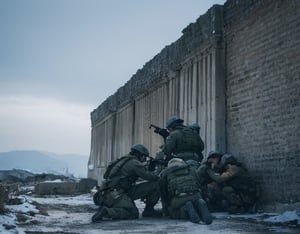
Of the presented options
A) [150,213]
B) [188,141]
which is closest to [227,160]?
[188,141]

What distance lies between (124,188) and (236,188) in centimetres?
194

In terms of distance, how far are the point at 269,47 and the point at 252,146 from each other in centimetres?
185

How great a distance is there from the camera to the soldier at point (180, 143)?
8.07 m

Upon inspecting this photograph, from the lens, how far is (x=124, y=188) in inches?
281

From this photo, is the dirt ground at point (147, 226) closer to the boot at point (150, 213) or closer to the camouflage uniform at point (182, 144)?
the boot at point (150, 213)

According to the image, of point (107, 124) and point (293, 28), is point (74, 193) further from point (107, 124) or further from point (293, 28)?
point (293, 28)

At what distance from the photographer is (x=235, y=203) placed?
7551 millimetres

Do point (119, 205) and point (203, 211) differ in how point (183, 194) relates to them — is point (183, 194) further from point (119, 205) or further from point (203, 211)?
point (119, 205)

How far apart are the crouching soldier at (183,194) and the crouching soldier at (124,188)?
15.9 inches

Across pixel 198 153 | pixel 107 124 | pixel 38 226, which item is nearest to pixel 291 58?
pixel 198 153

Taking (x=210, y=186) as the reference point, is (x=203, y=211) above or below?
below

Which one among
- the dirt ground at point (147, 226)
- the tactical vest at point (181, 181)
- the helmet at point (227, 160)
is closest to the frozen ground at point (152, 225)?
the dirt ground at point (147, 226)

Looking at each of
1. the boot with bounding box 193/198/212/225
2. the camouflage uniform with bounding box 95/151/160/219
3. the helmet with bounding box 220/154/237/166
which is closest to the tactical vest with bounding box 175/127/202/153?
the helmet with bounding box 220/154/237/166

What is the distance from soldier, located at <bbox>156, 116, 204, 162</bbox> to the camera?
807 centimetres
